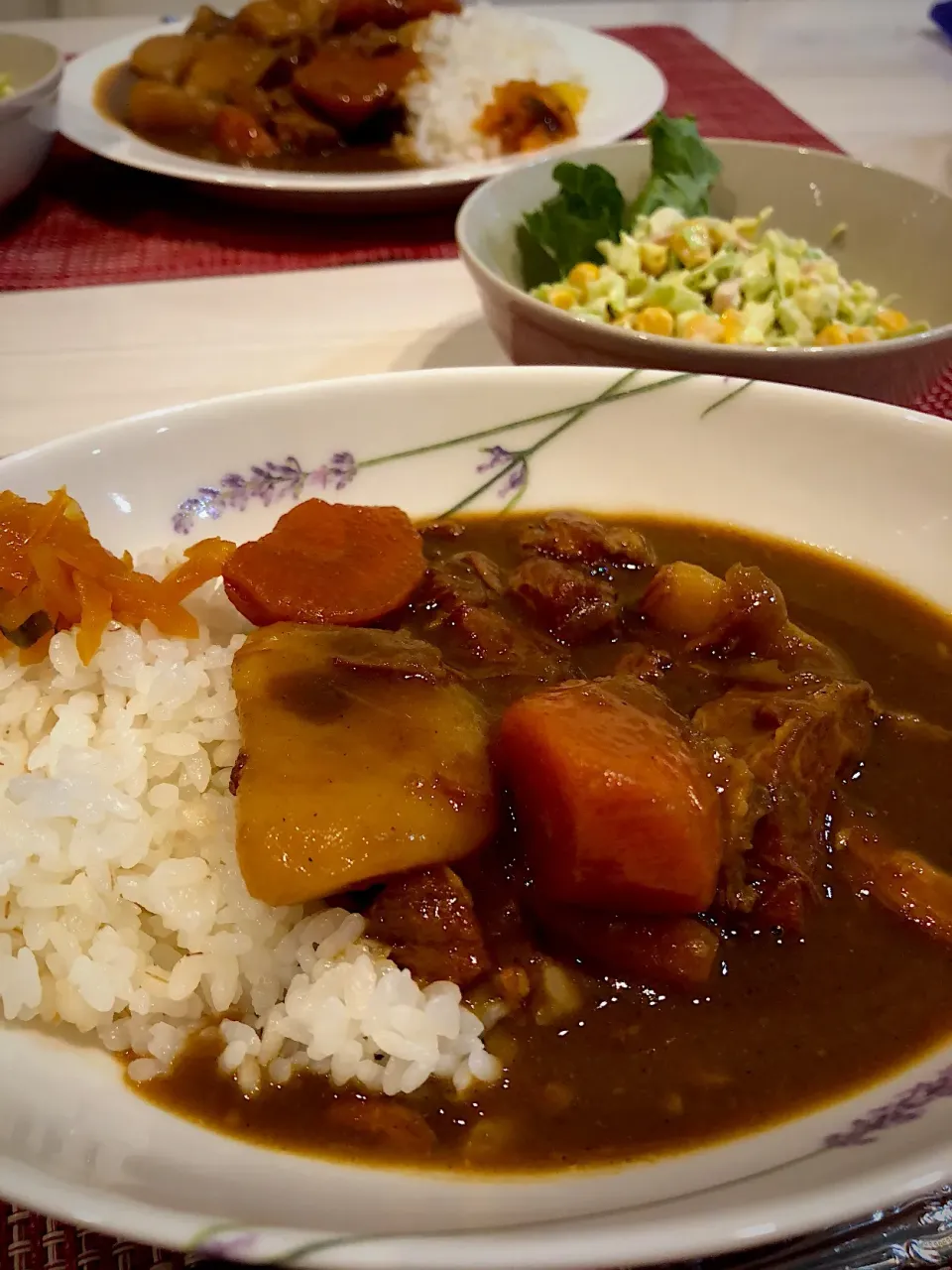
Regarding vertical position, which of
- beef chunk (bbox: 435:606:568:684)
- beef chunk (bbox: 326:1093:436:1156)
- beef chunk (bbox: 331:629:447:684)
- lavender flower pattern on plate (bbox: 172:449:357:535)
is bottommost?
beef chunk (bbox: 326:1093:436:1156)

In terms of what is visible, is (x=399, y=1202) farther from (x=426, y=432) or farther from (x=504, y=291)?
(x=504, y=291)

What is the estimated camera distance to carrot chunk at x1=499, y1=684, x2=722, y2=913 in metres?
1.49

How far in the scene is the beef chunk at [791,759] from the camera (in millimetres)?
1620

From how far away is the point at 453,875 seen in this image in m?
1.57

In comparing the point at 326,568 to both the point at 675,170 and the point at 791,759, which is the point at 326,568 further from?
the point at 675,170

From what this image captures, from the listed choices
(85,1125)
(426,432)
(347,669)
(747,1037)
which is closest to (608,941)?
(747,1037)

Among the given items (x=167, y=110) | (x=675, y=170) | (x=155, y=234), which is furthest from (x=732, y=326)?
(x=167, y=110)

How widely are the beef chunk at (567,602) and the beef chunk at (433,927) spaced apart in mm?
691

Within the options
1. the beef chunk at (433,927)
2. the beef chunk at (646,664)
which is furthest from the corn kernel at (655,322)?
the beef chunk at (433,927)

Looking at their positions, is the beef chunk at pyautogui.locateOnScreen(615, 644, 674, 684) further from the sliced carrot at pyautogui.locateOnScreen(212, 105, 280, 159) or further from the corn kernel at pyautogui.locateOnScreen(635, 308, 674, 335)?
the sliced carrot at pyautogui.locateOnScreen(212, 105, 280, 159)

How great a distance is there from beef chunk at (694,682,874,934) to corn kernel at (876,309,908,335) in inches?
56.0

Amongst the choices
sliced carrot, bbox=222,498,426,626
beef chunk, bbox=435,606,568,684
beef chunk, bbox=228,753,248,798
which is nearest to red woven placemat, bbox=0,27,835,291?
sliced carrot, bbox=222,498,426,626

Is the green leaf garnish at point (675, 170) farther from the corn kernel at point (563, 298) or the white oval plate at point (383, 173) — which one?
the corn kernel at point (563, 298)

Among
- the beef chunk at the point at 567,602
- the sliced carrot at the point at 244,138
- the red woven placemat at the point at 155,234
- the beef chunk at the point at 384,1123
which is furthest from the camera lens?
the sliced carrot at the point at 244,138
